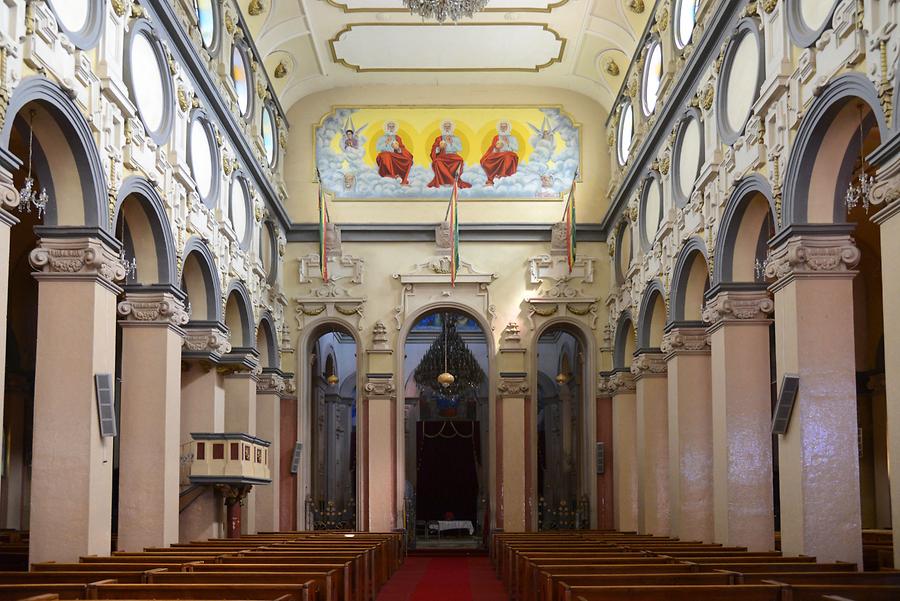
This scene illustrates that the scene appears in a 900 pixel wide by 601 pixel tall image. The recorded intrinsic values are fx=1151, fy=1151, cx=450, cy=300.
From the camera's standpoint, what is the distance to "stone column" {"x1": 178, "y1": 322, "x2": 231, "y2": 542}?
1952cm

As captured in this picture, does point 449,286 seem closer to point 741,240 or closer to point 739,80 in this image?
point 741,240

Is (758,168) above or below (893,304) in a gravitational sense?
above

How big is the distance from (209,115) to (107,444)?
7.69 meters

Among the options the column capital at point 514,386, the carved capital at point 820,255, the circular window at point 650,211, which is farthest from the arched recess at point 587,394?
the carved capital at point 820,255

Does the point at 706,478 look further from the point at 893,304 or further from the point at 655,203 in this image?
the point at 893,304

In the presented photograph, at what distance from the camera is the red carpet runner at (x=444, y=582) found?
17234 millimetres

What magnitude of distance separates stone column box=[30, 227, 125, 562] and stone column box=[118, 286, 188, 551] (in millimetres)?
2732

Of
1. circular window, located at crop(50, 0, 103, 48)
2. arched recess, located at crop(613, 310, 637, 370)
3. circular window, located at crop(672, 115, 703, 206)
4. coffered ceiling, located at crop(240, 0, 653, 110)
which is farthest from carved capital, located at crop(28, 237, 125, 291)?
arched recess, located at crop(613, 310, 637, 370)

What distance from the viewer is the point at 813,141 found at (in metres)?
13.2

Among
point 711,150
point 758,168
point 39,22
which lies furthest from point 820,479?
point 39,22

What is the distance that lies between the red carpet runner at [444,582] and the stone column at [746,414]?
3682 millimetres

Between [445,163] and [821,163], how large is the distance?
16621 mm

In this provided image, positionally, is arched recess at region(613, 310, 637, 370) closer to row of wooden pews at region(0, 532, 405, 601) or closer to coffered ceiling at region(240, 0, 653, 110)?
coffered ceiling at region(240, 0, 653, 110)

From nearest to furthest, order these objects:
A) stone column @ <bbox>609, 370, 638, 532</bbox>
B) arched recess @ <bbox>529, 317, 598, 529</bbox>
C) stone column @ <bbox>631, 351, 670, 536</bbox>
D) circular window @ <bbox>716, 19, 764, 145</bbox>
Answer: circular window @ <bbox>716, 19, 764, 145</bbox> < stone column @ <bbox>631, 351, 670, 536</bbox> < stone column @ <bbox>609, 370, 638, 532</bbox> < arched recess @ <bbox>529, 317, 598, 529</bbox>
